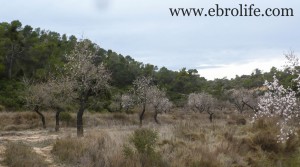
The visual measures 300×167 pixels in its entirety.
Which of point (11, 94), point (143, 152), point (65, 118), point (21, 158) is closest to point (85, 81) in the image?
point (143, 152)

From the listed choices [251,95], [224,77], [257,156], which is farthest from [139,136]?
[224,77]

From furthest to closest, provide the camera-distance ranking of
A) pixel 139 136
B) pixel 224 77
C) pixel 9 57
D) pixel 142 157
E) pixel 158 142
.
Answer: pixel 224 77, pixel 9 57, pixel 158 142, pixel 139 136, pixel 142 157

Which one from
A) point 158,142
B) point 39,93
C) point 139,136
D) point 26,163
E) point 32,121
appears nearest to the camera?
point 26,163

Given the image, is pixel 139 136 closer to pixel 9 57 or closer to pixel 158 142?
pixel 158 142

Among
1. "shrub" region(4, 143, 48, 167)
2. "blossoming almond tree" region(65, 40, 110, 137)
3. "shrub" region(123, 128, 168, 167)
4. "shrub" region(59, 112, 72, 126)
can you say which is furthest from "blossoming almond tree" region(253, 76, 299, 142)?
"shrub" region(59, 112, 72, 126)

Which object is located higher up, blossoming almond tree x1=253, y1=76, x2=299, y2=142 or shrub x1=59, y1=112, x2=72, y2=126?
blossoming almond tree x1=253, y1=76, x2=299, y2=142

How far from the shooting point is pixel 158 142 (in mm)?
15453

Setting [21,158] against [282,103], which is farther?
[21,158]

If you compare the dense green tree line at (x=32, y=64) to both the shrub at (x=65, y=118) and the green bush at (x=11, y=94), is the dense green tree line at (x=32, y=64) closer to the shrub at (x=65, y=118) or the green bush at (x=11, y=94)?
the green bush at (x=11, y=94)

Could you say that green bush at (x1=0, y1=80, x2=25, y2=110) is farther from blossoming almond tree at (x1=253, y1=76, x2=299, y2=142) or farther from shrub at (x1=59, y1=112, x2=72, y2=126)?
blossoming almond tree at (x1=253, y1=76, x2=299, y2=142)

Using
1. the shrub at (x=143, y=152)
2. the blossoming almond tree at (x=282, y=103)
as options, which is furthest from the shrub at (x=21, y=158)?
the blossoming almond tree at (x=282, y=103)

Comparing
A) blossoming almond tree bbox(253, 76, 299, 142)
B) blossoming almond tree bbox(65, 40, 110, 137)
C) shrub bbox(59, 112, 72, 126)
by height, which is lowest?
shrub bbox(59, 112, 72, 126)

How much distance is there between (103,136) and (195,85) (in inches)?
2855

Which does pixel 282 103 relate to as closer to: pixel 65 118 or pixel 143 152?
pixel 143 152
